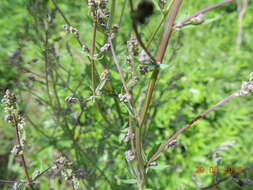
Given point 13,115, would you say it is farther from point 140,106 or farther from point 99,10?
point 140,106

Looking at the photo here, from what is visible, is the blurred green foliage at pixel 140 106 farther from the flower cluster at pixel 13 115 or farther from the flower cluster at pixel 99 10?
the flower cluster at pixel 13 115

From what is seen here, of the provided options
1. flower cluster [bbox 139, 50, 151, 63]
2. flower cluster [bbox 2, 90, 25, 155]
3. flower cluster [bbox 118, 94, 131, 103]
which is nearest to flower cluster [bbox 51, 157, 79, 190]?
flower cluster [bbox 2, 90, 25, 155]

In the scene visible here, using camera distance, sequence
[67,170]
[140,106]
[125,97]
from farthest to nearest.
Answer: [140,106], [67,170], [125,97]

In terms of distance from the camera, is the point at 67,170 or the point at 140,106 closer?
the point at 67,170

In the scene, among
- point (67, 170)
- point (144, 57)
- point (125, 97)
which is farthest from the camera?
point (67, 170)

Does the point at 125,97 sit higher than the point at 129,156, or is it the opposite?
the point at 125,97

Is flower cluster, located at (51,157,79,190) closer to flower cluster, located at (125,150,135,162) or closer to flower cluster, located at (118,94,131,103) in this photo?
flower cluster, located at (125,150,135,162)

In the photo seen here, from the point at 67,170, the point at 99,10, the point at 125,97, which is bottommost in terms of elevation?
the point at 67,170

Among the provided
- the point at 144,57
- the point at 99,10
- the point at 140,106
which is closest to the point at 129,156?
the point at 144,57

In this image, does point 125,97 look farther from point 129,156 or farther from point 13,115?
point 13,115
